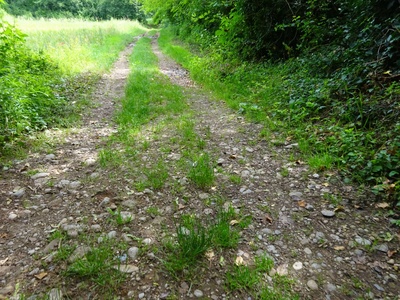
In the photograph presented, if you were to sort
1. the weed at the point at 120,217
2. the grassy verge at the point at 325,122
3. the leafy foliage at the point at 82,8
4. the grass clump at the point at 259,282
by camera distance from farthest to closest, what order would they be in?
the leafy foliage at the point at 82,8, the grassy verge at the point at 325,122, the weed at the point at 120,217, the grass clump at the point at 259,282

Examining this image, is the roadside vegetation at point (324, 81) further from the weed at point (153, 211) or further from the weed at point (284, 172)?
the weed at point (153, 211)

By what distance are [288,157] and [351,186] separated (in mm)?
1061

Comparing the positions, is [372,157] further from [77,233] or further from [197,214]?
[77,233]

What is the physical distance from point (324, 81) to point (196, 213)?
435 cm

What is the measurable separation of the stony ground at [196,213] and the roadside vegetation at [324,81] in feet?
1.35

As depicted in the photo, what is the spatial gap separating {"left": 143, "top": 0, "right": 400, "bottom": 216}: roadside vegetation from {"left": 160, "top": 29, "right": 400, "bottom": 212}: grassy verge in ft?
0.04

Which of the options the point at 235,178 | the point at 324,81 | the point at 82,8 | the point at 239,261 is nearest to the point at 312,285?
the point at 239,261

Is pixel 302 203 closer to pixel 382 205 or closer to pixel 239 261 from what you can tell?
pixel 382 205

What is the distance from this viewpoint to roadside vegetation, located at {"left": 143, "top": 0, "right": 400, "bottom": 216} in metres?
3.63

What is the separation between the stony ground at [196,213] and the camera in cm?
214

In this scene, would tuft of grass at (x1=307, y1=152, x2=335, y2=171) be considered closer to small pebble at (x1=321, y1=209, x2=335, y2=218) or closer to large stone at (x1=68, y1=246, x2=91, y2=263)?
small pebble at (x1=321, y1=209, x2=335, y2=218)

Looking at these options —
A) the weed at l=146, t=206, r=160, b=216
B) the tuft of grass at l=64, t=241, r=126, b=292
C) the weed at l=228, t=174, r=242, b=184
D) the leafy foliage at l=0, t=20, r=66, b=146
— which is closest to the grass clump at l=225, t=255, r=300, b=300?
the tuft of grass at l=64, t=241, r=126, b=292

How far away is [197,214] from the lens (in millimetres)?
2977

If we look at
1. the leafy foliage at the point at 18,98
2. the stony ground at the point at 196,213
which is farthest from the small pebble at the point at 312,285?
the leafy foliage at the point at 18,98
